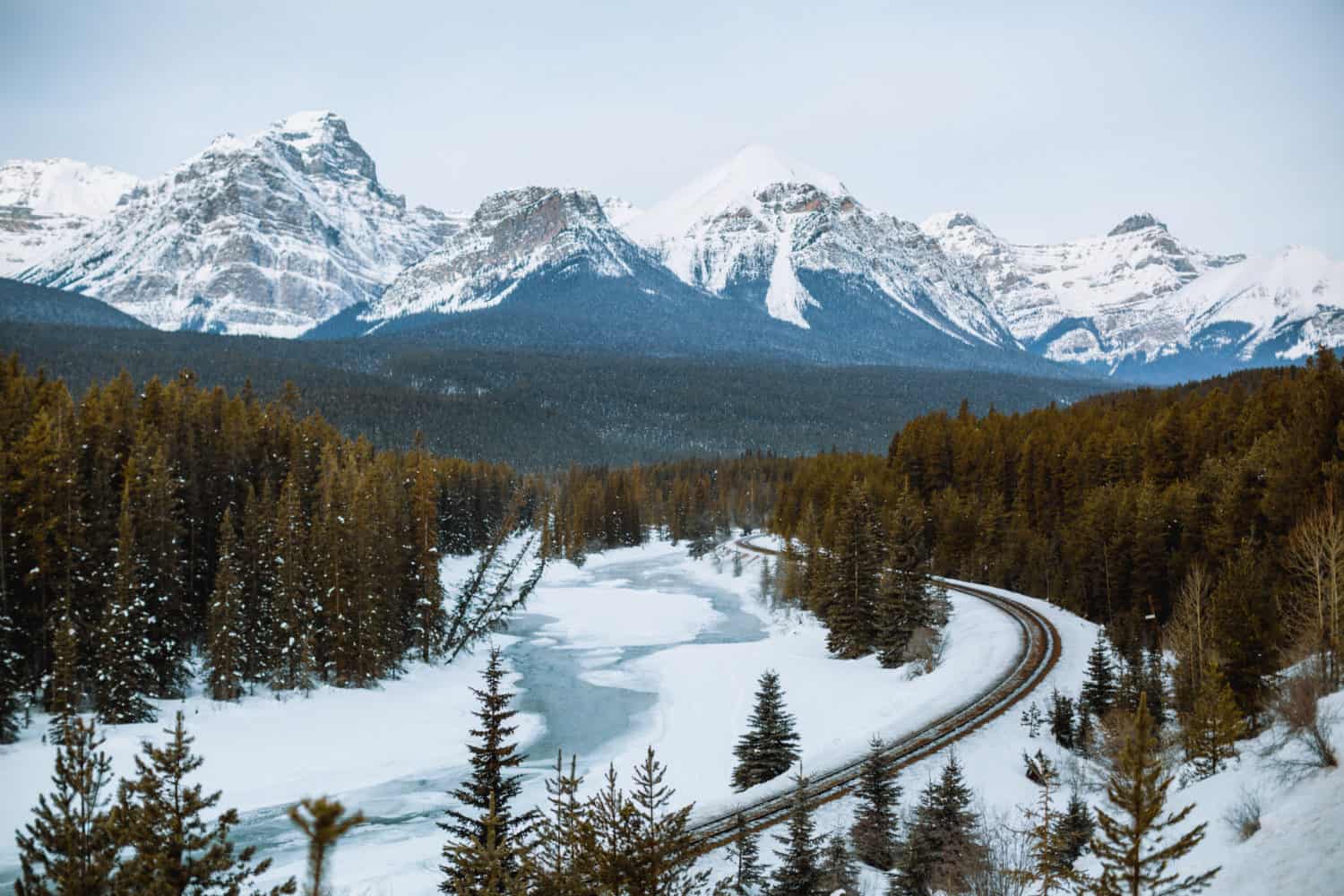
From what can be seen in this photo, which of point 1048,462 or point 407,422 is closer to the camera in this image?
point 1048,462

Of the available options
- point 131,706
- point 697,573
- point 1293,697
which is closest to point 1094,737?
point 1293,697

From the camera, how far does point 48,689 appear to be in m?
34.5

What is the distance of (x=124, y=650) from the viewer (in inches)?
1342

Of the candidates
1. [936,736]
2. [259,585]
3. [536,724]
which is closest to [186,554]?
[259,585]

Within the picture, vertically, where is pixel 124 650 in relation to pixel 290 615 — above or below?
above

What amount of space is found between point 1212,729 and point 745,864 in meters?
11.7

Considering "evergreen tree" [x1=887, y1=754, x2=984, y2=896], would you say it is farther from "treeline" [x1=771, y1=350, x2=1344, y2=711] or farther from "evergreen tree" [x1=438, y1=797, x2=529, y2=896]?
"treeline" [x1=771, y1=350, x2=1344, y2=711]

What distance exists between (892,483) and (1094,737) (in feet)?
201

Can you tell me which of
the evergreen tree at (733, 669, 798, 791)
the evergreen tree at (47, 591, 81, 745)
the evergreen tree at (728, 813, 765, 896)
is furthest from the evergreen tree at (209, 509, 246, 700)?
the evergreen tree at (728, 813, 765, 896)

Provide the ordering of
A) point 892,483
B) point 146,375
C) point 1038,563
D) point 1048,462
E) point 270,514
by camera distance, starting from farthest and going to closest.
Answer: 1. point 146,375
2. point 892,483
3. point 1048,462
4. point 1038,563
5. point 270,514

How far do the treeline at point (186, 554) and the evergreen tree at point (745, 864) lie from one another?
21919 mm

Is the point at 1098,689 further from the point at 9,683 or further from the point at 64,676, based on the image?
the point at 9,683

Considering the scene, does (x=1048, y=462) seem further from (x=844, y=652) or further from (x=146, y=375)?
(x=146, y=375)

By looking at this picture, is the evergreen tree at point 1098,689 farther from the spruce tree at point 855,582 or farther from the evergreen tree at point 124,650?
Result: the evergreen tree at point 124,650
